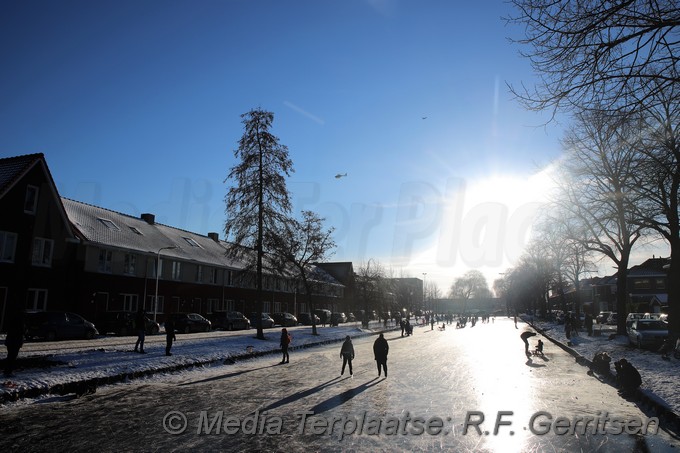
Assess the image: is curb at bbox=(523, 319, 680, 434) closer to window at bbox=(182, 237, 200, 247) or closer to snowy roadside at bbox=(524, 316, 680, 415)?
snowy roadside at bbox=(524, 316, 680, 415)

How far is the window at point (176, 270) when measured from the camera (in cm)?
4538

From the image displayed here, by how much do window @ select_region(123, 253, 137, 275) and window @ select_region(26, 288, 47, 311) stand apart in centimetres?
754

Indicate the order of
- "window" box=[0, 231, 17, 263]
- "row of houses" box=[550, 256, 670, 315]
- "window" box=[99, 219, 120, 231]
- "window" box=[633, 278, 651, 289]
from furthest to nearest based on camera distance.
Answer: "window" box=[633, 278, 651, 289] → "row of houses" box=[550, 256, 670, 315] → "window" box=[99, 219, 120, 231] → "window" box=[0, 231, 17, 263]

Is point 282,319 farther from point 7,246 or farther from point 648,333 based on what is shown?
point 648,333

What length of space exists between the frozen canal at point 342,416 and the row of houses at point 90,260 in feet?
67.4

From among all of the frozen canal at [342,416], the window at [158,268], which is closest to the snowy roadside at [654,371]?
the frozen canal at [342,416]

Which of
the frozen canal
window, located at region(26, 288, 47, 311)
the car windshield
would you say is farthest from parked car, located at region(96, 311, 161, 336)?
the car windshield

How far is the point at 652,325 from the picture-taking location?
2666cm

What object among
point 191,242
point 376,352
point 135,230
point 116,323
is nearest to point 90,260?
point 116,323

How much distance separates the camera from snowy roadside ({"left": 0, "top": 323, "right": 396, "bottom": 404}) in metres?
12.6

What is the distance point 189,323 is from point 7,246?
533 inches

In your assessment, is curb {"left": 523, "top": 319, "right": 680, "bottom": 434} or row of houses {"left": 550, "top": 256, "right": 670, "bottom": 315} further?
row of houses {"left": 550, "top": 256, "right": 670, "bottom": 315}

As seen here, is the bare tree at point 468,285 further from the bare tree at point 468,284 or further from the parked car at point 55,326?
the parked car at point 55,326

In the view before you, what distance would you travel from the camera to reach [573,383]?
50.3ft
